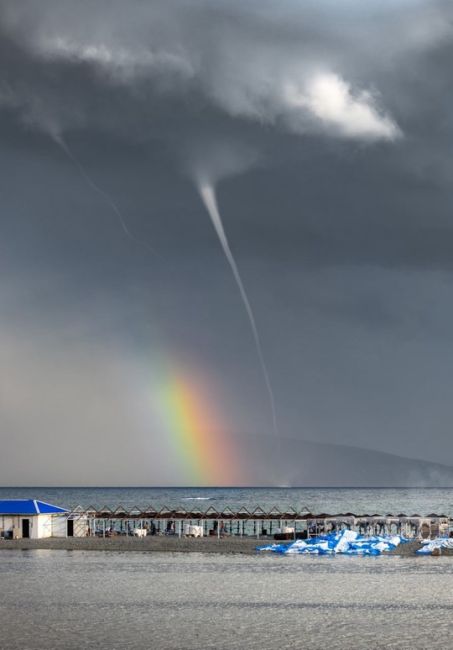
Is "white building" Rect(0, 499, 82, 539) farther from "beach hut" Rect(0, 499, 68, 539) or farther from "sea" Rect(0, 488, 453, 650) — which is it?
"sea" Rect(0, 488, 453, 650)

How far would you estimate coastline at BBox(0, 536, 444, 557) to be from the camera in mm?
85750

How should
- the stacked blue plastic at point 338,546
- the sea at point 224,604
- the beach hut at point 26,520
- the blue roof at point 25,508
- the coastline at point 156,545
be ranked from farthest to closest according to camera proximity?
1. the blue roof at point 25,508
2. the beach hut at point 26,520
3. the coastline at point 156,545
4. the stacked blue plastic at point 338,546
5. the sea at point 224,604

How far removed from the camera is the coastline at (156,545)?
8575 cm

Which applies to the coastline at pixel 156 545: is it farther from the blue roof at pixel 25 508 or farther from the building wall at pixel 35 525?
the blue roof at pixel 25 508

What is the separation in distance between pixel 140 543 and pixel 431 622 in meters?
59.4

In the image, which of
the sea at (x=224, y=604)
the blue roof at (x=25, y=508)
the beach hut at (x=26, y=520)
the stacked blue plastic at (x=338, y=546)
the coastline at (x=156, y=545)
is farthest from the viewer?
the blue roof at (x=25, y=508)

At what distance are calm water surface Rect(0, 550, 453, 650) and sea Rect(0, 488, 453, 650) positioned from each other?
0.17 ft

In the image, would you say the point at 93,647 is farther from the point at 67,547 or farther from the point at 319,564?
the point at 67,547

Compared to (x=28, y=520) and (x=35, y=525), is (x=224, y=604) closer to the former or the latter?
(x=35, y=525)

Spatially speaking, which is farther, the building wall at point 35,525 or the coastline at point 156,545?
the building wall at point 35,525

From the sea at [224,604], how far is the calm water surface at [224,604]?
2.1 inches

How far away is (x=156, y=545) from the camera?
92.0 metres

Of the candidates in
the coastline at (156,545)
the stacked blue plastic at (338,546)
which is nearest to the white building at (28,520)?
the coastline at (156,545)

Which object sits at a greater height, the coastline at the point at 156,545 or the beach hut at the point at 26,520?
the beach hut at the point at 26,520
